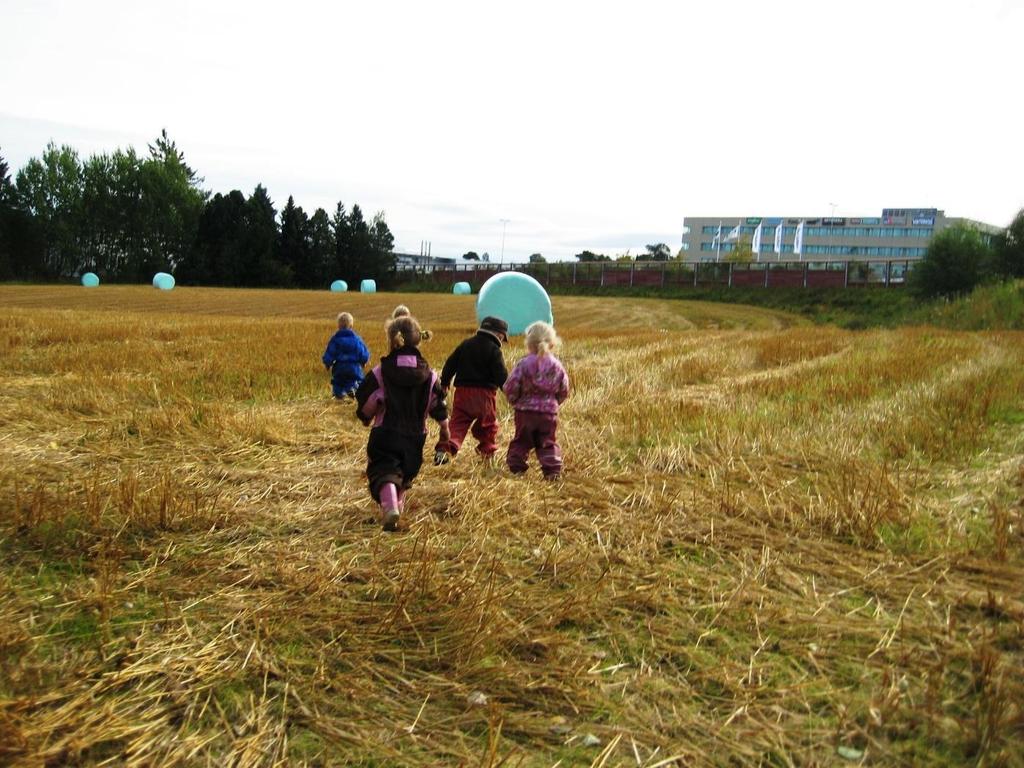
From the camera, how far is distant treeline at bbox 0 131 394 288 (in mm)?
69188

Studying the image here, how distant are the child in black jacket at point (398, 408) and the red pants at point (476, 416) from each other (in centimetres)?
129

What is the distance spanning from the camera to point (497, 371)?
683 centimetres

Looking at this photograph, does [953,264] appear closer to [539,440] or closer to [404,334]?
[539,440]

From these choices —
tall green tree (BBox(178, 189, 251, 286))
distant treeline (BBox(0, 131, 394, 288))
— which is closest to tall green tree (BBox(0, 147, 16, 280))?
distant treeline (BBox(0, 131, 394, 288))

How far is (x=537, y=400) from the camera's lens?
20.4 feet

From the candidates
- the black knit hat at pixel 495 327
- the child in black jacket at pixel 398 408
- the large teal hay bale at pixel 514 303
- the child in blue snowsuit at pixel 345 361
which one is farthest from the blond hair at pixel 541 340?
the large teal hay bale at pixel 514 303

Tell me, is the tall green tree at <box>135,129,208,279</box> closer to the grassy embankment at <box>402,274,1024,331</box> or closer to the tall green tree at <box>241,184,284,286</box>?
the tall green tree at <box>241,184,284,286</box>

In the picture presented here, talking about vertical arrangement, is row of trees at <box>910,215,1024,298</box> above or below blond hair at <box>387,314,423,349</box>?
above

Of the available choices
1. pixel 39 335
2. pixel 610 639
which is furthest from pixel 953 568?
pixel 39 335

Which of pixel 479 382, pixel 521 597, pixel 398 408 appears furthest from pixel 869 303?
pixel 521 597

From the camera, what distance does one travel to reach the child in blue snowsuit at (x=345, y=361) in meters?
Answer: 9.90

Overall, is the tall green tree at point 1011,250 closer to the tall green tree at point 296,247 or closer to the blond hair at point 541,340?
the blond hair at point 541,340

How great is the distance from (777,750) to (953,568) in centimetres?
205

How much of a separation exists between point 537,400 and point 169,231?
3050 inches
